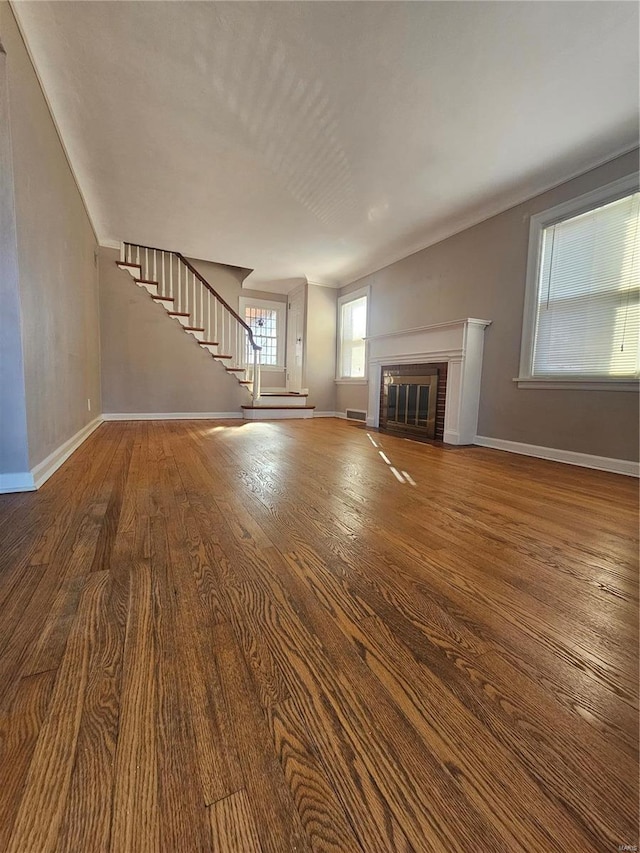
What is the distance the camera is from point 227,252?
16.8ft

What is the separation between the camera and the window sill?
260 centimetres

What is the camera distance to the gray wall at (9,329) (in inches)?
65.6

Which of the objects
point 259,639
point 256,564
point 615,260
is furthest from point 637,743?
point 615,260

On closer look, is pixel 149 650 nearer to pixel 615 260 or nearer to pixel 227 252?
pixel 615 260

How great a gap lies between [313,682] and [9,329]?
209cm

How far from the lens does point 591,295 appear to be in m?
2.83

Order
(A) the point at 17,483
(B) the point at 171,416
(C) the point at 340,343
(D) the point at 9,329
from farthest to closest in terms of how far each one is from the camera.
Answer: (C) the point at 340,343, (B) the point at 171,416, (A) the point at 17,483, (D) the point at 9,329

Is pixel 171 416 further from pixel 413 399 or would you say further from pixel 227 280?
pixel 413 399

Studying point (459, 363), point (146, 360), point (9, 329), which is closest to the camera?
point (9, 329)

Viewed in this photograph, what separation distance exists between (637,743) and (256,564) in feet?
3.17

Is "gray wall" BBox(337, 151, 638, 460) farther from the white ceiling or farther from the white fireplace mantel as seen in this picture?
the white ceiling

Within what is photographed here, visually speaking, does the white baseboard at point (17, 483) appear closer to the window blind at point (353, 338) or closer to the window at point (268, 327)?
the window blind at point (353, 338)

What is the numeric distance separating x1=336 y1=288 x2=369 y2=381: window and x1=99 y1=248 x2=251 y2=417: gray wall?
6.69ft

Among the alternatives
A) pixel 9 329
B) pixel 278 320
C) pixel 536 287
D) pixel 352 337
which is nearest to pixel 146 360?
pixel 278 320
